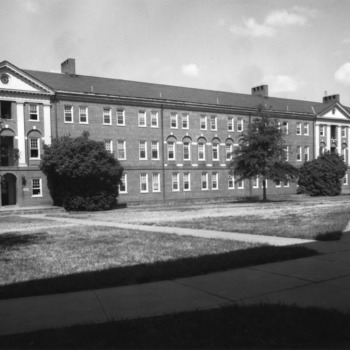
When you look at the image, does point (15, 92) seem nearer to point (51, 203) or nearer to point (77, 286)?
point (51, 203)

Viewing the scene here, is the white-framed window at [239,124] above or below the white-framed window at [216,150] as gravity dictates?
above

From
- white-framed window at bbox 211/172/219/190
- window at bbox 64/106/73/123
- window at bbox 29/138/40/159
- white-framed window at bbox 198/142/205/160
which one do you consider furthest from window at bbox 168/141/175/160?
window at bbox 29/138/40/159

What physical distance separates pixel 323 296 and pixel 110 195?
33278 mm

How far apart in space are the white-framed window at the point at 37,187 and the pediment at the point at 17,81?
26.8 feet

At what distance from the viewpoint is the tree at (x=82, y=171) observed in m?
35.4

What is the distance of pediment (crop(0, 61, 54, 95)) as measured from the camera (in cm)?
3806

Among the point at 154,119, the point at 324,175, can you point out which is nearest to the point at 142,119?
the point at 154,119

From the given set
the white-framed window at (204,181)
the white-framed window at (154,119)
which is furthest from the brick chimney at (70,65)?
the white-framed window at (204,181)

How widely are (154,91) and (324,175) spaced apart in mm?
22592

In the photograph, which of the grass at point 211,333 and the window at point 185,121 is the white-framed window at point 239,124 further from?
the grass at point 211,333

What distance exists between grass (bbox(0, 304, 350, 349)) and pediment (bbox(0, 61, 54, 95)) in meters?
37.2

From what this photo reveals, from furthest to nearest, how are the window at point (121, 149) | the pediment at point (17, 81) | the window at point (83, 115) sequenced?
the window at point (121, 149) → the window at point (83, 115) → the pediment at point (17, 81)

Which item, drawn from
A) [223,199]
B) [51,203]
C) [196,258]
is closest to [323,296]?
[196,258]

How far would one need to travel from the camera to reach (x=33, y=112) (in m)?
39.7
